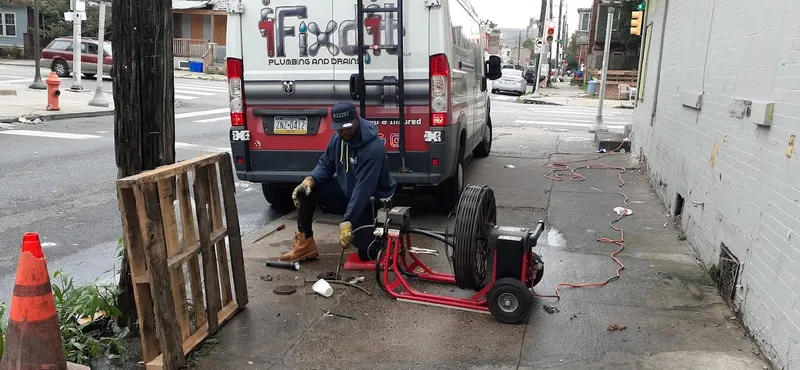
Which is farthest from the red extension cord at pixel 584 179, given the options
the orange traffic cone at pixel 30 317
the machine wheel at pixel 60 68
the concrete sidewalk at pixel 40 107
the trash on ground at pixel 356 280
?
the machine wheel at pixel 60 68

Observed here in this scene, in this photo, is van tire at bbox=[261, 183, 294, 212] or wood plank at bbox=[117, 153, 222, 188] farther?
van tire at bbox=[261, 183, 294, 212]

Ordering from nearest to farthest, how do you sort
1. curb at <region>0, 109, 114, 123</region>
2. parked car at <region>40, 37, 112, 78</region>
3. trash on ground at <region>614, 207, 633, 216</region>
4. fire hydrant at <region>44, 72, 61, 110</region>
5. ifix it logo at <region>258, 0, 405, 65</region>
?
ifix it logo at <region>258, 0, 405, 65</region>
trash on ground at <region>614, 207, 633, 216</region>
curb at <region>0, 109, 114, 123</region>
fire hydrant at <region>44, 72, 61, 110</region>
parked car at <region>40, 37, 112, 78</region>

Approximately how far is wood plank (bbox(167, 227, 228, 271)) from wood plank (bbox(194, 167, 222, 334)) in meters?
0.04

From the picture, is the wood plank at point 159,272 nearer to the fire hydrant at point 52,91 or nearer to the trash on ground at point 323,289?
the trash on ground at point 323,289

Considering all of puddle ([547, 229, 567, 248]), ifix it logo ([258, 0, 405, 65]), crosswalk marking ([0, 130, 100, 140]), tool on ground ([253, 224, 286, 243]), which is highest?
ifix it logo ([258, 0, 405, 65])

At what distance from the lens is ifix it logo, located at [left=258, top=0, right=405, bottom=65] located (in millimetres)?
6406

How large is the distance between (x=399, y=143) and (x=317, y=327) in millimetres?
2642

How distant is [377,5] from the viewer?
626 cm

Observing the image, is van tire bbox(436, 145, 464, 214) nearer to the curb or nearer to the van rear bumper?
the van rear bumper

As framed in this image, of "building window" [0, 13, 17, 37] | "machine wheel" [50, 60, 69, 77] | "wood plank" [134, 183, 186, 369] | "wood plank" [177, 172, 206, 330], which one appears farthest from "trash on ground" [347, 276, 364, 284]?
"building window" [0, 13, 17, 37]

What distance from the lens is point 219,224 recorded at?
13.7 feet

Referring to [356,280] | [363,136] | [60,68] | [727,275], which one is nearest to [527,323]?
[356,280]

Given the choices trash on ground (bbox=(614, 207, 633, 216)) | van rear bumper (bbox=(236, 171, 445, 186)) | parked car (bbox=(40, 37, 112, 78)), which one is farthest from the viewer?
parked car (bbox=(40, 37, 112, 78))

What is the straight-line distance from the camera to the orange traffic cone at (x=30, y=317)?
3131 millimetres
